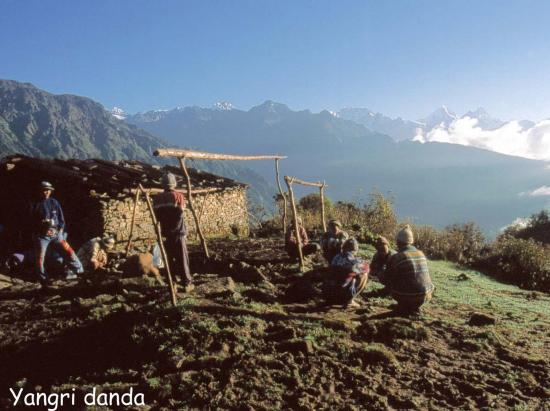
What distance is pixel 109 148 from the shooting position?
18762 centimetres

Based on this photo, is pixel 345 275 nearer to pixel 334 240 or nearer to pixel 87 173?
pixel 334 240

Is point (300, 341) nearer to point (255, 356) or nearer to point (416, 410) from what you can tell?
point (255, 356)

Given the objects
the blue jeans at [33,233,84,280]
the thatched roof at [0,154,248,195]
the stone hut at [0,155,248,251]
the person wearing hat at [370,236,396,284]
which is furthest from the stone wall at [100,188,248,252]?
the person wearing hat at [370,236,396,284]

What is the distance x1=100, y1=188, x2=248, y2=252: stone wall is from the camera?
1326 cm

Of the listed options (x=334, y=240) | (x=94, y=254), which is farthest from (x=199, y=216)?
(x=334, y=240)

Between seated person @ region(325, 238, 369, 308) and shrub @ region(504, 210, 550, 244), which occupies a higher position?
seated person @ region(325, 238, 369, 308)

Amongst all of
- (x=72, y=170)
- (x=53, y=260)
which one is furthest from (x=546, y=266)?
(x=72, y=170)

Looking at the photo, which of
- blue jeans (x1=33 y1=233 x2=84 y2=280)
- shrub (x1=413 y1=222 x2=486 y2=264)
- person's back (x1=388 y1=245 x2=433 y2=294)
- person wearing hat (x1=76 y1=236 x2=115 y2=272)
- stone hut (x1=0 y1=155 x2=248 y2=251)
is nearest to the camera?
person's back (x1=388 y1=245 x2=433 y2=294)

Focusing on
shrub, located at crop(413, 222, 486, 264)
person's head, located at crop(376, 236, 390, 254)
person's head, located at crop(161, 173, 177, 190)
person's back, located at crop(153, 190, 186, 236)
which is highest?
person's head, located at crop(161, 173, 177, 190)

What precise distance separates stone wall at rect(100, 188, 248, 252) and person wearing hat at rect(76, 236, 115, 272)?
258cm

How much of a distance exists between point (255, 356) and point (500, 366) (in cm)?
286

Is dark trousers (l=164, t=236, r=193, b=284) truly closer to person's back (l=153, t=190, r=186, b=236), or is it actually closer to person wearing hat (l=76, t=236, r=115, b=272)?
person's back (l=153, t=190, r=186, b=236)

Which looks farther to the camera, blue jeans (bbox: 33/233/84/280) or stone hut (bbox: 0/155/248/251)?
stone hut (bbox: 0/155/248/251)

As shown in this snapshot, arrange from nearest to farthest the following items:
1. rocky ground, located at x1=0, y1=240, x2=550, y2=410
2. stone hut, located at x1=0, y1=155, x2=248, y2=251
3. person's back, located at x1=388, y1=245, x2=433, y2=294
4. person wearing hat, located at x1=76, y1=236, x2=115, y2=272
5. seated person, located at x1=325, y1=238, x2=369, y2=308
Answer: rocky ground, located at x1=0, y1=240, x2=550, y2=410 < person's back, located at x1=388, y1=245, x2=433, y2=294 < seated person, located at x1=325, y1=238, x2=369, y2=308 < person wearing hat, located at x1=76, y1=236, x2=115, y2=272 < stone hut, located at x1=0, y1=155, x2=248, y2=251
